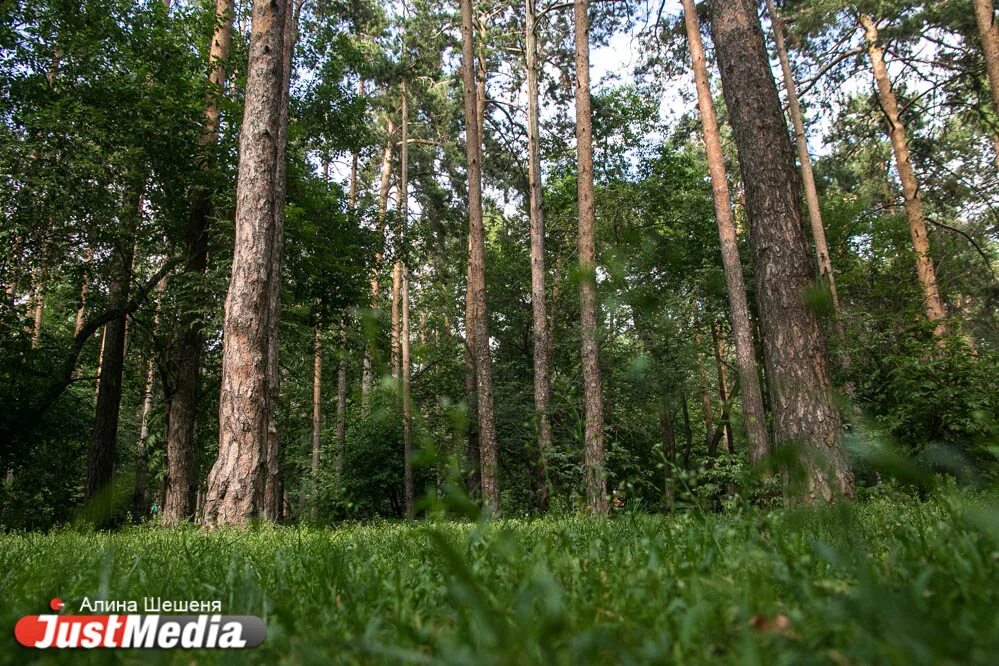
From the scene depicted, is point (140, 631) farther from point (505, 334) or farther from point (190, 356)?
point (505, 334)

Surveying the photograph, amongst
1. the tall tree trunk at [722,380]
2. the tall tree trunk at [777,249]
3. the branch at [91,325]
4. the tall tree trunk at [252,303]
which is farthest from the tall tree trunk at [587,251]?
the tall tree trunk at [722,380]

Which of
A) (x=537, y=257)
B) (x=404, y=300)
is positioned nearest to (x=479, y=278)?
(x=537, y=257)

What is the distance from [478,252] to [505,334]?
857 cm

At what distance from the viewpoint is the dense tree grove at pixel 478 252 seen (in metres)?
6.53

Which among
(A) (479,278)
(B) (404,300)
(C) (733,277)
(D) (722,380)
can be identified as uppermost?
(B) (404,300)

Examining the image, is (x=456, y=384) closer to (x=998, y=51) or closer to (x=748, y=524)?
(x=998, y=51)

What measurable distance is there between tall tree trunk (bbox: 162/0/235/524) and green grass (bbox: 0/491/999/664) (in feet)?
32.4

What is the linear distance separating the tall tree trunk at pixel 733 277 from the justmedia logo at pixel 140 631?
482 inches

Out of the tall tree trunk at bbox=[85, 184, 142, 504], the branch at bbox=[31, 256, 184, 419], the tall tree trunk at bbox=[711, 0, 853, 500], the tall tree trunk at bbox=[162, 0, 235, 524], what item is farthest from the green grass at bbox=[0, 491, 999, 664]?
the tall tree trunk at bbox=[85, 184, 142, 504]

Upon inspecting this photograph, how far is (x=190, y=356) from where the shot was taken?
491 inches

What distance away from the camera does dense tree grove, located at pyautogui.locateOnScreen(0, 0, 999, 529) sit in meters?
6.53

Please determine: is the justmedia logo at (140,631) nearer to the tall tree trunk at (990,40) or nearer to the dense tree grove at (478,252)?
the dense tree grove at (478,252)

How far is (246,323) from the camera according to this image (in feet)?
23.1

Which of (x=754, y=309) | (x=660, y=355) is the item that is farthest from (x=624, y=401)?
(x=754, y=309)
